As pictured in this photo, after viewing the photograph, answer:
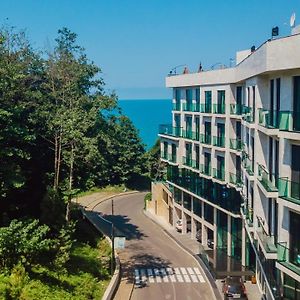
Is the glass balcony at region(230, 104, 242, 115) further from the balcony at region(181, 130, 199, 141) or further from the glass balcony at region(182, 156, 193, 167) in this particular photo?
the glass balcony at region(182, 156, 193, 167)

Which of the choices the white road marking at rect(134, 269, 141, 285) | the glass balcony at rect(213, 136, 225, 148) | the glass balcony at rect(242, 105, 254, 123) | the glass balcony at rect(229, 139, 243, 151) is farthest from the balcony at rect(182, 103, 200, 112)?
the white road marking at rect(134, 269, 141, 285)

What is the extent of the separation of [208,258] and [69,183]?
11.5 meters

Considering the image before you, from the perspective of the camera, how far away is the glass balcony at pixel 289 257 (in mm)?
20622

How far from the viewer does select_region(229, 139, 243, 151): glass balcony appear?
37281mm

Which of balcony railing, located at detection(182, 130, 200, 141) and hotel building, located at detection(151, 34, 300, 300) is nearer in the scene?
hotel building, located at detection(151, 34, 300, 300)

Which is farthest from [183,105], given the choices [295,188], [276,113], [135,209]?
[295,188]

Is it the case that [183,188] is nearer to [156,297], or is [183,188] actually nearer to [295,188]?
[156,297]

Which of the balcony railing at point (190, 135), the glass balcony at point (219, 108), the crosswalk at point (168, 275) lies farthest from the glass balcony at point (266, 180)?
Result: the balcony railing at point (190, 135)

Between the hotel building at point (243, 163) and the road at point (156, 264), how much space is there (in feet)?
7.56

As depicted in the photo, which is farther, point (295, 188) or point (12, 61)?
point (12, 61)

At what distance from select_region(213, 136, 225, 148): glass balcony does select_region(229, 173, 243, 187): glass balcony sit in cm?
267

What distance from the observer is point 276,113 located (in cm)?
2320

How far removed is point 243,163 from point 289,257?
13855 millimetres

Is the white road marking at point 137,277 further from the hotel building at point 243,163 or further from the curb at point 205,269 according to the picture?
the hotel building at point 243,163
